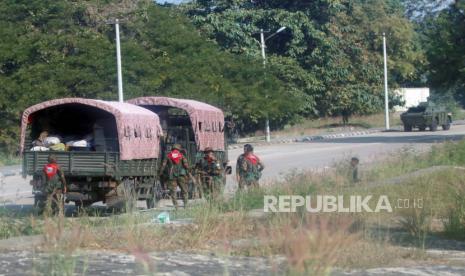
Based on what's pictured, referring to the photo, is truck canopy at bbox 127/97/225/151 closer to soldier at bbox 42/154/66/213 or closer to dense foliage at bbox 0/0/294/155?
soldier at bbox 42/154/66/213

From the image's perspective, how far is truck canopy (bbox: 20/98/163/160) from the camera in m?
19.2

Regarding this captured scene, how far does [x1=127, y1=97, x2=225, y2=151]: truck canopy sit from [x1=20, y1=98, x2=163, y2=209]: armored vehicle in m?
1.42

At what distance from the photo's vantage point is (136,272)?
32.9ft

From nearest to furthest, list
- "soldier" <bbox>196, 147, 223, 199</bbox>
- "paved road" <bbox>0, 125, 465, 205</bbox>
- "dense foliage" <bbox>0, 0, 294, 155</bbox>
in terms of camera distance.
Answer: "soldier" <bbox>196, 147, 223, 199</bbox> < "paved road" <bbox>0, 125, 465, 205</bbox> < "dense foliage" <bbox>0, 0, 294, 155</bbox>

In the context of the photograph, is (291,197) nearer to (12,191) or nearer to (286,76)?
(12,191)

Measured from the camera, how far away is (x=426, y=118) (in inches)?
2317

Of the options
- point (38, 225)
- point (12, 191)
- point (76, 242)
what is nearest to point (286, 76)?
point (12, 191)

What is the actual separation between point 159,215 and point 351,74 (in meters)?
53.6

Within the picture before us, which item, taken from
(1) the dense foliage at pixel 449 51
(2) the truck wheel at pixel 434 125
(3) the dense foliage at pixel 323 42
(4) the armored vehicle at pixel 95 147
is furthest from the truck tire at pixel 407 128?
(4) the armored vehicle at pixel 95 147

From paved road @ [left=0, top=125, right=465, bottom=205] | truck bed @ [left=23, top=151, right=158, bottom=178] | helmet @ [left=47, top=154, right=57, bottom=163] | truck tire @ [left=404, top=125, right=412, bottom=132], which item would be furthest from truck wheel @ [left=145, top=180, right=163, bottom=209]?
truck tire @ [left=404, top=125, right=412, bottom=132]

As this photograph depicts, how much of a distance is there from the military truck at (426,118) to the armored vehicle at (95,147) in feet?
131

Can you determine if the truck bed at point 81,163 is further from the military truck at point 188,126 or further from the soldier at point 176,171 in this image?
the military truck at point 188,126

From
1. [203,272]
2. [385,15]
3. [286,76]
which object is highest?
[385,15]

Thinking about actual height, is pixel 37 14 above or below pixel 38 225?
above
